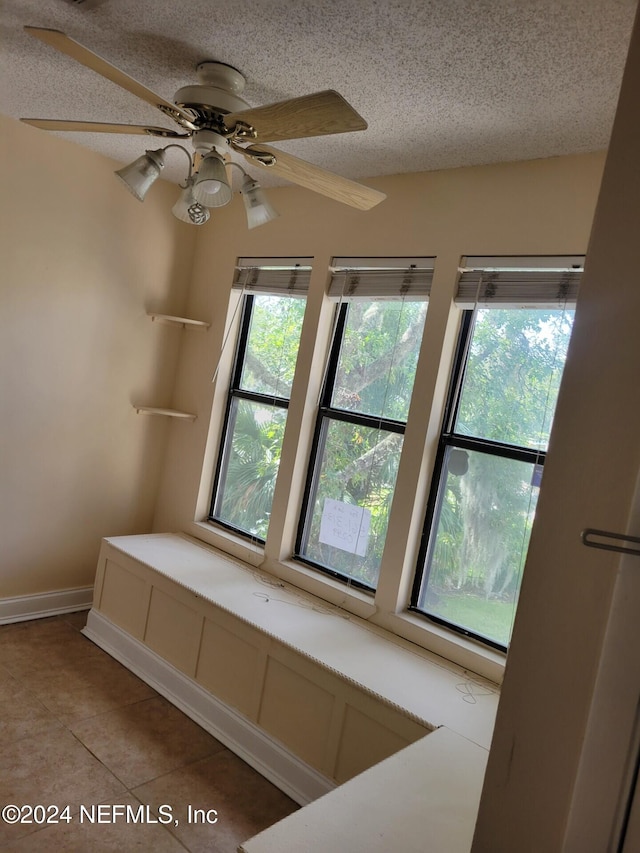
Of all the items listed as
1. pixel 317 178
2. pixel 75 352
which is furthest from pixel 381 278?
pixel 75 352

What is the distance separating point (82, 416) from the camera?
3924 mm

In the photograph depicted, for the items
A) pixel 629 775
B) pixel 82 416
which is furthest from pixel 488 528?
pixel 82 416

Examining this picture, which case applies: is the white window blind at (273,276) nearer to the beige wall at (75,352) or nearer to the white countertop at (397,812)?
the beige wall at (75,352)

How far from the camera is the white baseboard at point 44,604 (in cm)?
377

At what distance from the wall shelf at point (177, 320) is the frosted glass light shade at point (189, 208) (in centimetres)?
177

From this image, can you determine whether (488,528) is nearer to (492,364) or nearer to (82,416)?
(492,364)

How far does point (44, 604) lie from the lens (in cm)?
391

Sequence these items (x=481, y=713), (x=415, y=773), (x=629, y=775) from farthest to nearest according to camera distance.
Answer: (x=481, y=713), (x=415, y=773), (x=629, y=775)

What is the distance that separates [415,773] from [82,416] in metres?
2.87

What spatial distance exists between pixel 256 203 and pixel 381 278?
→ 3.33 feet

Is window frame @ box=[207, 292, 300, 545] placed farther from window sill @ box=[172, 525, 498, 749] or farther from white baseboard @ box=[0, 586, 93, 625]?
white baseboard @ box=[0, 586, 93, 625]

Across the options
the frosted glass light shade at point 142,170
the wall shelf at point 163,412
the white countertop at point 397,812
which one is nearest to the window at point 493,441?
the white countertop at point 397,812

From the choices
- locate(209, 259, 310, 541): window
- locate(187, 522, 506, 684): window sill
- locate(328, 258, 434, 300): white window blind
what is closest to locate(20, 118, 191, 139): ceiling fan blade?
locate(328, 258, 434, 300): white window blind

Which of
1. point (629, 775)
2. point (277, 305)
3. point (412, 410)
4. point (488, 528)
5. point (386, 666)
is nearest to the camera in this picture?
point (629, 775)
